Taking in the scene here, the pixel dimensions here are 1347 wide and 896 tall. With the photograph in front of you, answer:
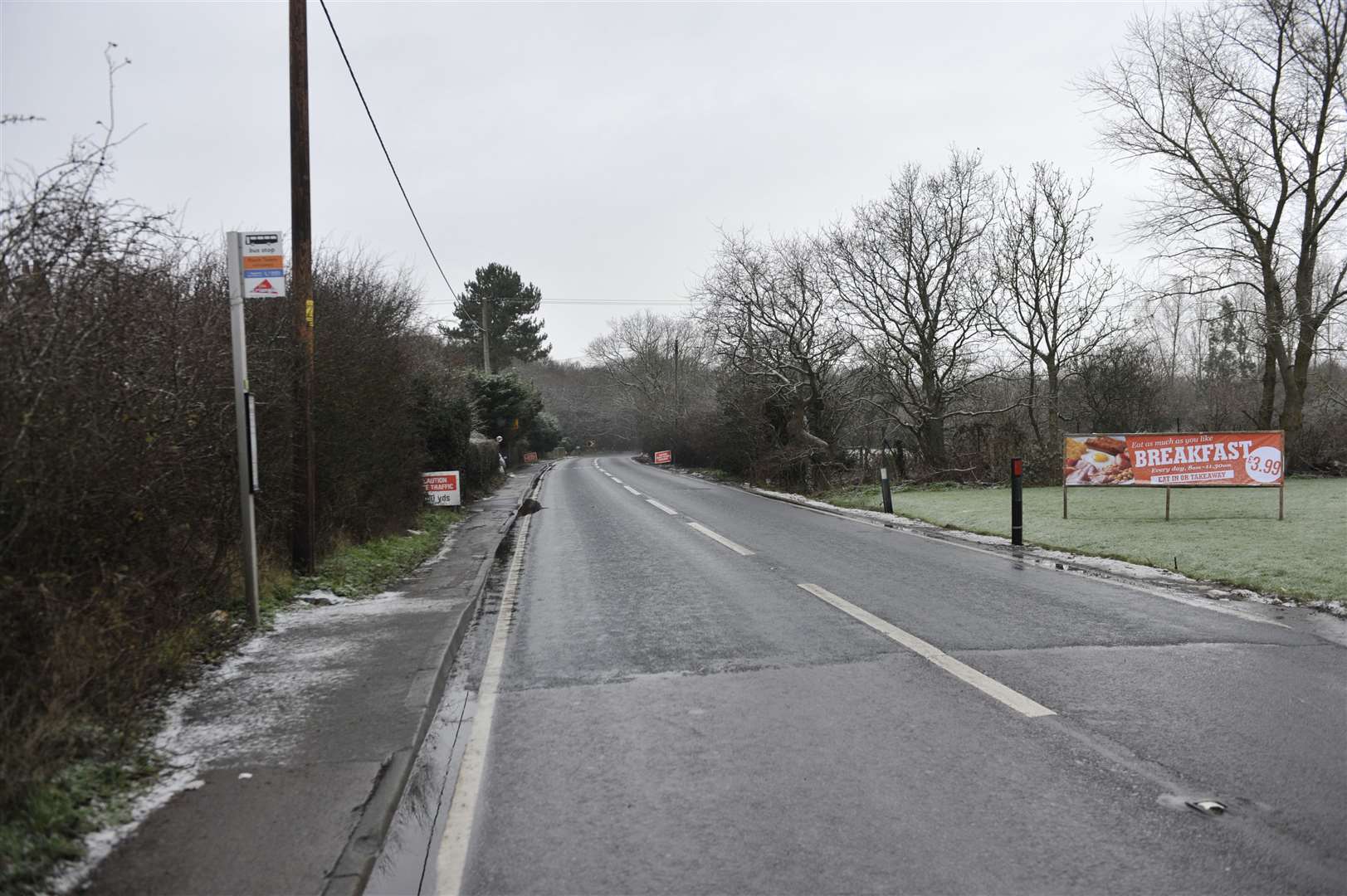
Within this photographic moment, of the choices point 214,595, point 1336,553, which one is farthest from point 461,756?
point 1336,553

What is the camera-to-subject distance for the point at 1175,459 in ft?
49.5

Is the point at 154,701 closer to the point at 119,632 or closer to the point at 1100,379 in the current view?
the point at 119,632

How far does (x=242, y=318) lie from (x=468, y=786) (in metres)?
4.37

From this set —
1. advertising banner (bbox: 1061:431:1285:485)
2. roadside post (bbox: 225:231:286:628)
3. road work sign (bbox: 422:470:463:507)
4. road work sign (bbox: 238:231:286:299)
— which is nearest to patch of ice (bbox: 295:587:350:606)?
roadside post (bbox: 225:231:286:628)

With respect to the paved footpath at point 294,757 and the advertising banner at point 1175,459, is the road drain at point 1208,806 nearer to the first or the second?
the paved footpath at point 294,757

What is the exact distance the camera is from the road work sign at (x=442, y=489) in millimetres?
20156

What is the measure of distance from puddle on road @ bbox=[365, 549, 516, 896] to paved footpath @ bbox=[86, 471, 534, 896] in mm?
72

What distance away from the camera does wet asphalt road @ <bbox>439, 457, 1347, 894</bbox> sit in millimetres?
3328

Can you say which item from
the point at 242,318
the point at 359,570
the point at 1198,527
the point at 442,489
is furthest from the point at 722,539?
the point at 242,318

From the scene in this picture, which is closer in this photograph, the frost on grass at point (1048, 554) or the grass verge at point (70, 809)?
the grass verge at point (70, 809)

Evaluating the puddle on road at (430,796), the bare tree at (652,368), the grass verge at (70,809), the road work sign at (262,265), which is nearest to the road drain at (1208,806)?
the puddle on road at (430,796)

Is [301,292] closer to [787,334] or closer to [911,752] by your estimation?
[911,752]

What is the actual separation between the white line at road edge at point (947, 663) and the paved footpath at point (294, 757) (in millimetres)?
3413

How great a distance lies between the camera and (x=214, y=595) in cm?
746
